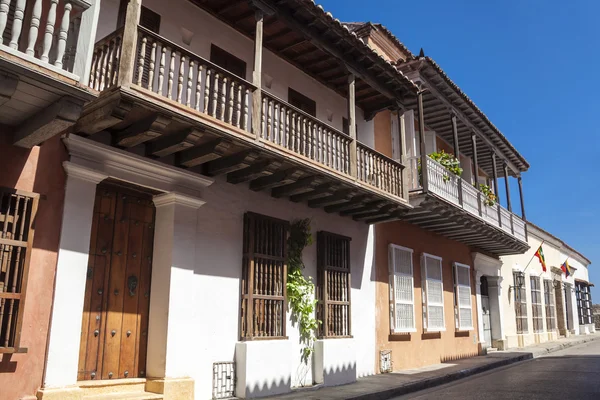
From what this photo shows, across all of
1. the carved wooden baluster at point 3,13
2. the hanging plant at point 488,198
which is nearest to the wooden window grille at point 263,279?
the carved wooden baluster at point 3,13

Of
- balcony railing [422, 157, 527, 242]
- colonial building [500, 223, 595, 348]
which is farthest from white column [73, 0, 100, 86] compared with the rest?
colonial building [500, 223, 595, 348]

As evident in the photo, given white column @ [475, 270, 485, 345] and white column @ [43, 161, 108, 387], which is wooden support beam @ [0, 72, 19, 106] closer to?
white column @ [43, 161, 108, 387]

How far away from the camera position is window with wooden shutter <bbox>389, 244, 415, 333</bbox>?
12219 mm

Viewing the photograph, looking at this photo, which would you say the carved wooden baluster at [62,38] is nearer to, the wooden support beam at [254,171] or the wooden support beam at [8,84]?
the wooden support beam at [8,84]

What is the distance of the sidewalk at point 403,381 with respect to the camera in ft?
28.4

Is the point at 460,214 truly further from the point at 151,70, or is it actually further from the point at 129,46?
the point at 129,46

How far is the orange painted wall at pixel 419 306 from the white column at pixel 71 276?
23.4ft

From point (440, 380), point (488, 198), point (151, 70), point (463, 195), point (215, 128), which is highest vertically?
point (488, 198)

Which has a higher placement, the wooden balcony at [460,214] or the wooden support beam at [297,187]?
the wooden balcony at [460,214]

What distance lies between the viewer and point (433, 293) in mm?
14094

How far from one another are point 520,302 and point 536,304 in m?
2.47

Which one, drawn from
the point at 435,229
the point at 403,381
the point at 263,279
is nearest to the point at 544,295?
the point at 435,229

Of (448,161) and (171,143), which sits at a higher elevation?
(448,161)

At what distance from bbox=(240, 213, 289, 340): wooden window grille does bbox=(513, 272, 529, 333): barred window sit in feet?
48.0
